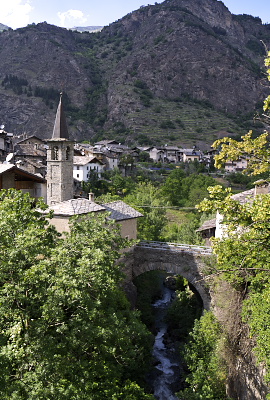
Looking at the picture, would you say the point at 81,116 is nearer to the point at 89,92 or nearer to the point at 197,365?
the point at 89,92

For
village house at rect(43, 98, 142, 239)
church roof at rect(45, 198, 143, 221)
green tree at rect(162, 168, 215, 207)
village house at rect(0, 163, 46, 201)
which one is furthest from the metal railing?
green tree at rect(162, 168, 215, 207)

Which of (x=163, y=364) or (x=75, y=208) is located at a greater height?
(x=75, y=208)

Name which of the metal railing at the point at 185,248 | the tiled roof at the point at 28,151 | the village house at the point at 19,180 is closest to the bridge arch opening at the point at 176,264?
the metal railing at the point at 185,248

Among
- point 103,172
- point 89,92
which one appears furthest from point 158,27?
point 103,172

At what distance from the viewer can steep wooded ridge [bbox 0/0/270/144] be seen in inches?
5443

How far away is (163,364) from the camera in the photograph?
27.8 metres

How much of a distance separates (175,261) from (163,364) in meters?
8.07

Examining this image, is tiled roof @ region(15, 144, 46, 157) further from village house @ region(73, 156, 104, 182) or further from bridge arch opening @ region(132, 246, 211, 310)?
bridge arch opening @ region(132, 246, 211, 310)

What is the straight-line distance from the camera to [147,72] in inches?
6447

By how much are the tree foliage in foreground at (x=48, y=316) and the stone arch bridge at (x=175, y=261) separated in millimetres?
14475

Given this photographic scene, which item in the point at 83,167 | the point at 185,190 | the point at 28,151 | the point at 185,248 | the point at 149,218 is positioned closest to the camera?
the point at 185,248

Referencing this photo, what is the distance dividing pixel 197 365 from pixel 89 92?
160 metres

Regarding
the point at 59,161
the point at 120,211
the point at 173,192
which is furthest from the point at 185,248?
the point at 173,192

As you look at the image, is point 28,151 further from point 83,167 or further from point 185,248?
point 185,248
